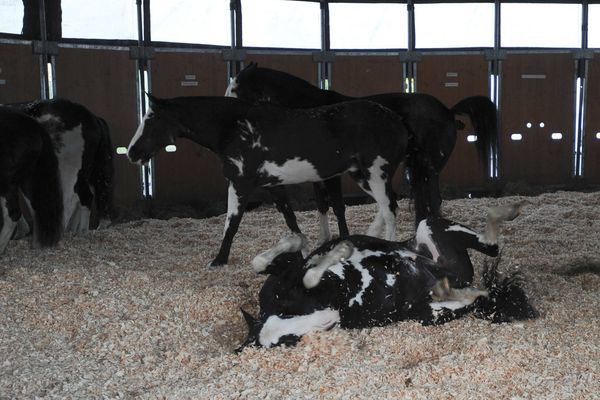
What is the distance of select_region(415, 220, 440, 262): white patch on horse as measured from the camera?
3406mm

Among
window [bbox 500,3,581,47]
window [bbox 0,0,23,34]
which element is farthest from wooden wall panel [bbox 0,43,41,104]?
window [bbox 500,3,581,47]

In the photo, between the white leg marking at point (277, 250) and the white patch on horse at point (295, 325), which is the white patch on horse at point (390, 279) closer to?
the white patch on horse at point (295, 325)

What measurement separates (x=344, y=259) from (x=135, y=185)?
570 centimetres

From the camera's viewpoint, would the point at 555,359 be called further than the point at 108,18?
No

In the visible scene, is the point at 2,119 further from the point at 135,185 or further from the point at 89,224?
the point at 135,185

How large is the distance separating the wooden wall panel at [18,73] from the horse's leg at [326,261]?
18.5ft

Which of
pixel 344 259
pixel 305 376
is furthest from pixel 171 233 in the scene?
pixel 305 376

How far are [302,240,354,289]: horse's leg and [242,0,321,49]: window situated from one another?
21.1 ft

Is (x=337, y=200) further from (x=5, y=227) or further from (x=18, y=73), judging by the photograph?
(x=18, y=73)

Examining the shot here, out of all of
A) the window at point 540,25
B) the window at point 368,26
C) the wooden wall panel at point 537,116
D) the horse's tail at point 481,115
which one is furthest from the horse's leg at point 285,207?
the window at point 540,25

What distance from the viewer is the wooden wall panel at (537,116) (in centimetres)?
970

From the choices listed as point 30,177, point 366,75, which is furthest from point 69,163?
point 366,75

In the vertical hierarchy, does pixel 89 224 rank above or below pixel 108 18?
below

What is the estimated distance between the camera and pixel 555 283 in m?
3.84
